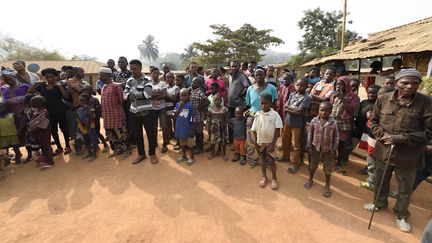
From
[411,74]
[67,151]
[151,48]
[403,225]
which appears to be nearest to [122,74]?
[67,151]

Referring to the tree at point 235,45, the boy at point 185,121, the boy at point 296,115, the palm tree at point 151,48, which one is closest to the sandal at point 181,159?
the boy at point 185,121

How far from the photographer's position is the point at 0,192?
13.1 feet

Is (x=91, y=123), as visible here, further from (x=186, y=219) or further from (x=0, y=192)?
(x=186, y=219)

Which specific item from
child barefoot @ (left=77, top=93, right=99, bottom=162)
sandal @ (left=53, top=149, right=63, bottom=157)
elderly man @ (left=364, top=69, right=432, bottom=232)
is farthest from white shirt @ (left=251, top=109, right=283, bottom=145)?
sandal @ (left=53, top=149, right=63, bottom=157)

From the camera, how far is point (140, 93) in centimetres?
438

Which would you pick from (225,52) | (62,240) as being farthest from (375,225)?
(225,52)

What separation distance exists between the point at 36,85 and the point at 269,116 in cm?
484

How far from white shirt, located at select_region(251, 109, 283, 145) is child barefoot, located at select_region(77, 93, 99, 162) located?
3.50m

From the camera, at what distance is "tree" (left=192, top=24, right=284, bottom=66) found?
28500mm

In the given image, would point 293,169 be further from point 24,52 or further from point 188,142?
point 24,52

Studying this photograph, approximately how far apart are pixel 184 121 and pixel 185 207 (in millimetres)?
1893

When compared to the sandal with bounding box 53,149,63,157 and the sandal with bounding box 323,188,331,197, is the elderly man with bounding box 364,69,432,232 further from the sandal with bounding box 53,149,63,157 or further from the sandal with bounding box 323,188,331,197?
the sandal with bounding box 53,149,63,157

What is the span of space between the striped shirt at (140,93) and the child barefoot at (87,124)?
3.42 ft

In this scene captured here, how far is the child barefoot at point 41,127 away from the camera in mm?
4570
